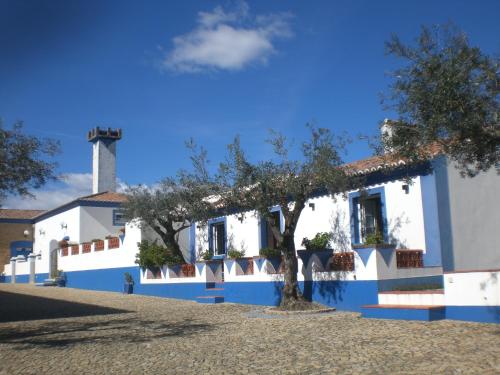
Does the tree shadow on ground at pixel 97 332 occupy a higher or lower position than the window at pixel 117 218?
lower

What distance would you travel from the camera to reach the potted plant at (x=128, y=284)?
2494 cm

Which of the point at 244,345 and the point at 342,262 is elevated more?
the point at 342,262

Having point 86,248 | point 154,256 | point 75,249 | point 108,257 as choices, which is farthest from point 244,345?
point 75,249

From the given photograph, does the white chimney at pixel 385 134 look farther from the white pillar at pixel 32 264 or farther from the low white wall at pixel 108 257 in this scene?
the white pillar at pixel 32 264

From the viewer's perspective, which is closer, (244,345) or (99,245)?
(244,345)

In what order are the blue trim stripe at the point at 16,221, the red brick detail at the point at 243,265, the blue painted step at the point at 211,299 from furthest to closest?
1. the blue trim stripe at the point at 16,221
2. the blue painted step at the point at 211,299
3. the red brick detail at the point at 243,265

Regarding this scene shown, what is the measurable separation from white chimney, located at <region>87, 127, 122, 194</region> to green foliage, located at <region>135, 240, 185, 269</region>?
49.9 ft

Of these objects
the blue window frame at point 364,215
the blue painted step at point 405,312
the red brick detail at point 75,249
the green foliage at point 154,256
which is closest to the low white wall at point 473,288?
the blue painted step at point 405,312

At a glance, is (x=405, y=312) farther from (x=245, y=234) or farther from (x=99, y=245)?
(x=99, y=245)

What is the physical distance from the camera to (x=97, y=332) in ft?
39.3

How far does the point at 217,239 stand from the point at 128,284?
16.5 ft

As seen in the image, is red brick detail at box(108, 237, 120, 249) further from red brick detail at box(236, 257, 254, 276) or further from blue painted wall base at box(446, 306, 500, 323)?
blue painted wall base at box(446, 306, 500, 323)

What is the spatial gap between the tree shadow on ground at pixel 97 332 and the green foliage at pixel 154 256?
8343 millimetres

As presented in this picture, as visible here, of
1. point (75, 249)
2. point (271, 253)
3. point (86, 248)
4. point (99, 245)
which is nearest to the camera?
point (271, 253)
